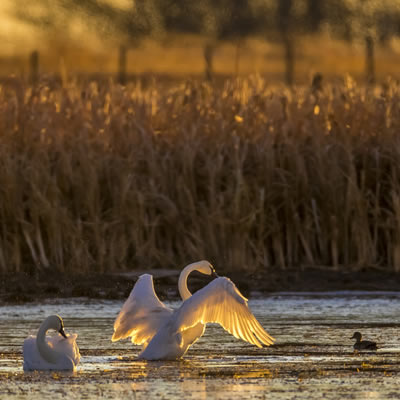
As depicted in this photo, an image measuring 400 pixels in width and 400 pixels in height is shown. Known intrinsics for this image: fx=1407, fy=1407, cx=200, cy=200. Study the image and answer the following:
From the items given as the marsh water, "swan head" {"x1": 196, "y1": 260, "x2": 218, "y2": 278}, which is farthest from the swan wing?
"swan head" {"x1": 196, "y1": 260, "x2": 218, "y2": 278}

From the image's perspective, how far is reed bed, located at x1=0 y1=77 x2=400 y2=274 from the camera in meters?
16.7

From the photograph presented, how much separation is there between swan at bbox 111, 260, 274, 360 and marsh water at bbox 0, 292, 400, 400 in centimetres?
15

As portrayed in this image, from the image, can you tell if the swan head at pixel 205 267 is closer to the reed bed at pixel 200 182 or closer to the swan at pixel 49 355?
the swan at pixel 49 355

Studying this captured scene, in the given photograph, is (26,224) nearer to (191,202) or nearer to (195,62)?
(191,202)

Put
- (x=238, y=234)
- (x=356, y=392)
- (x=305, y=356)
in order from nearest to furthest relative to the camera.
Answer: (x=356, y=392) < (x=305, y=356) < (x=238, y=234)

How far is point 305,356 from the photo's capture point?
10.6 m

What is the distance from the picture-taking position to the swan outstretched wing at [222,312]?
10.8 m

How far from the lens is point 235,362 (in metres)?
10.4

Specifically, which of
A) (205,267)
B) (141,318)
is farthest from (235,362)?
(205,267)

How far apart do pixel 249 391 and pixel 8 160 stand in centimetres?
841

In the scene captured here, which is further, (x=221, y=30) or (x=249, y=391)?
(x=221, y=30)

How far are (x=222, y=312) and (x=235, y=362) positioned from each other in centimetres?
62

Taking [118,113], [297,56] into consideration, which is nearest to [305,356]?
[118,113]

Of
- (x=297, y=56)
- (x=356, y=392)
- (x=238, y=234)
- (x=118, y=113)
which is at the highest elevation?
(x=297, y=56)
